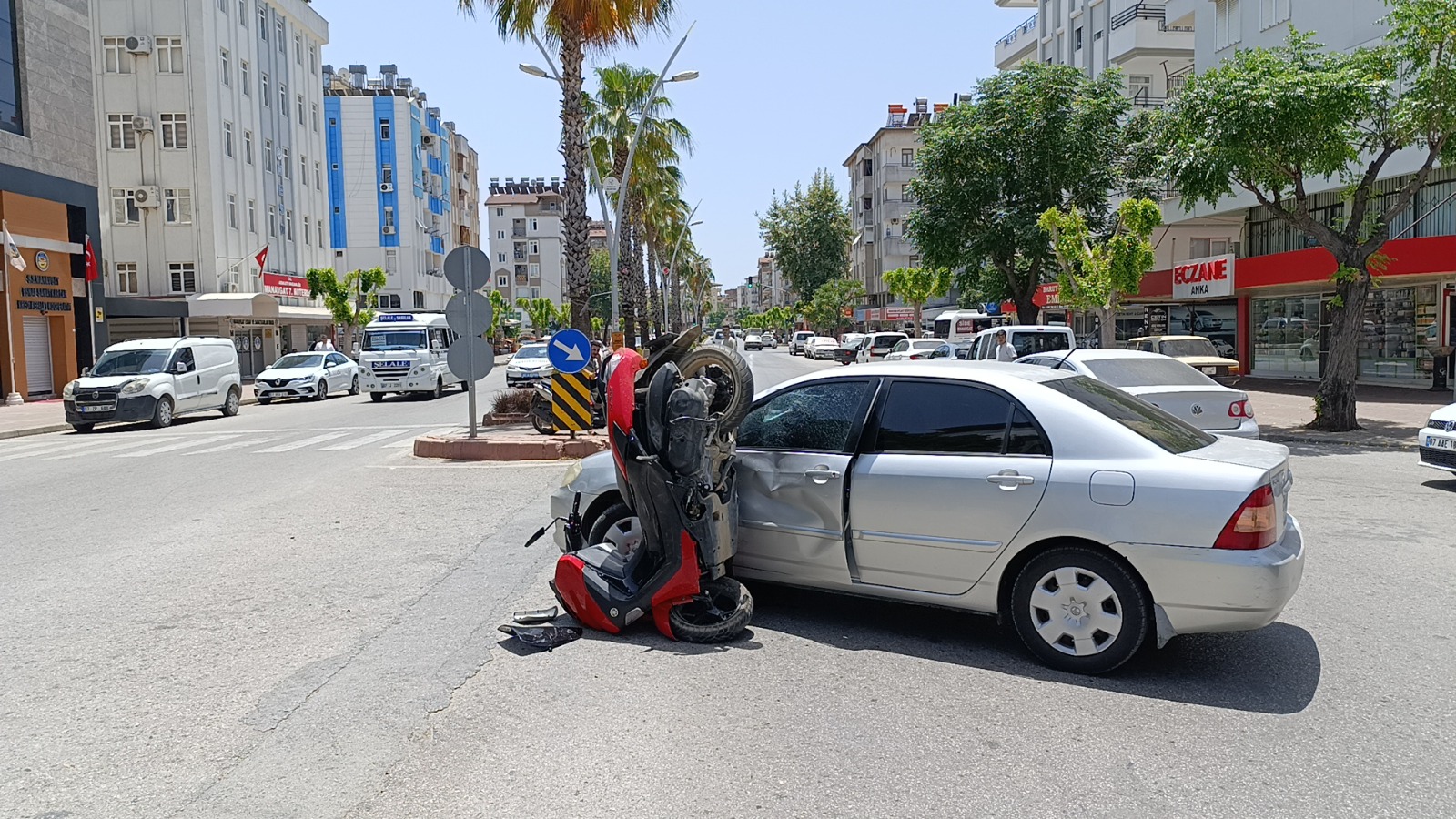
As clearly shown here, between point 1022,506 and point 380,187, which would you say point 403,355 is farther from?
point 380,187

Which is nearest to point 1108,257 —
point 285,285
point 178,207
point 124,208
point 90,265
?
point 90,265

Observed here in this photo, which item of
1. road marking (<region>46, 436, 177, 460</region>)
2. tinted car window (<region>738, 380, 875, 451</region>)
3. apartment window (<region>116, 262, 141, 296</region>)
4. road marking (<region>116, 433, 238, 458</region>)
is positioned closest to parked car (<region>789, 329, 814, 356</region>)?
apartment window (<region>116, 262, 141, 296</region>)

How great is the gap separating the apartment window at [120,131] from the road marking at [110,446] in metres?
29.1

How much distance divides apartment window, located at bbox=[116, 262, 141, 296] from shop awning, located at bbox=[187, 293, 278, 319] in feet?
9.26

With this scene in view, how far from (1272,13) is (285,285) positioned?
4005cm

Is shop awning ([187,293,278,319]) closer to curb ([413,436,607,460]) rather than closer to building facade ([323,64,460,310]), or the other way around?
building facade ([323,64,460,310])

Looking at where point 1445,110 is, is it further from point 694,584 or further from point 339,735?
point 339,735

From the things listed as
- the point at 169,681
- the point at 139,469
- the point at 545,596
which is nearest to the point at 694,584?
the point at 545,596

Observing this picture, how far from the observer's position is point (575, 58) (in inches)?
806

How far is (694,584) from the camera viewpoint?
5766 mm

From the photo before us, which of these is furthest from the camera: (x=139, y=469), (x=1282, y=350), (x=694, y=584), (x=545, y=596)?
(x=1282, y=350)

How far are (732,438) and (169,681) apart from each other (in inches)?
120

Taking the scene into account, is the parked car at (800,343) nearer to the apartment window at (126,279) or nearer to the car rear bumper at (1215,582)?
the apartment window at (126,279)

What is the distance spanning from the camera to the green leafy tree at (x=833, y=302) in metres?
80.0
